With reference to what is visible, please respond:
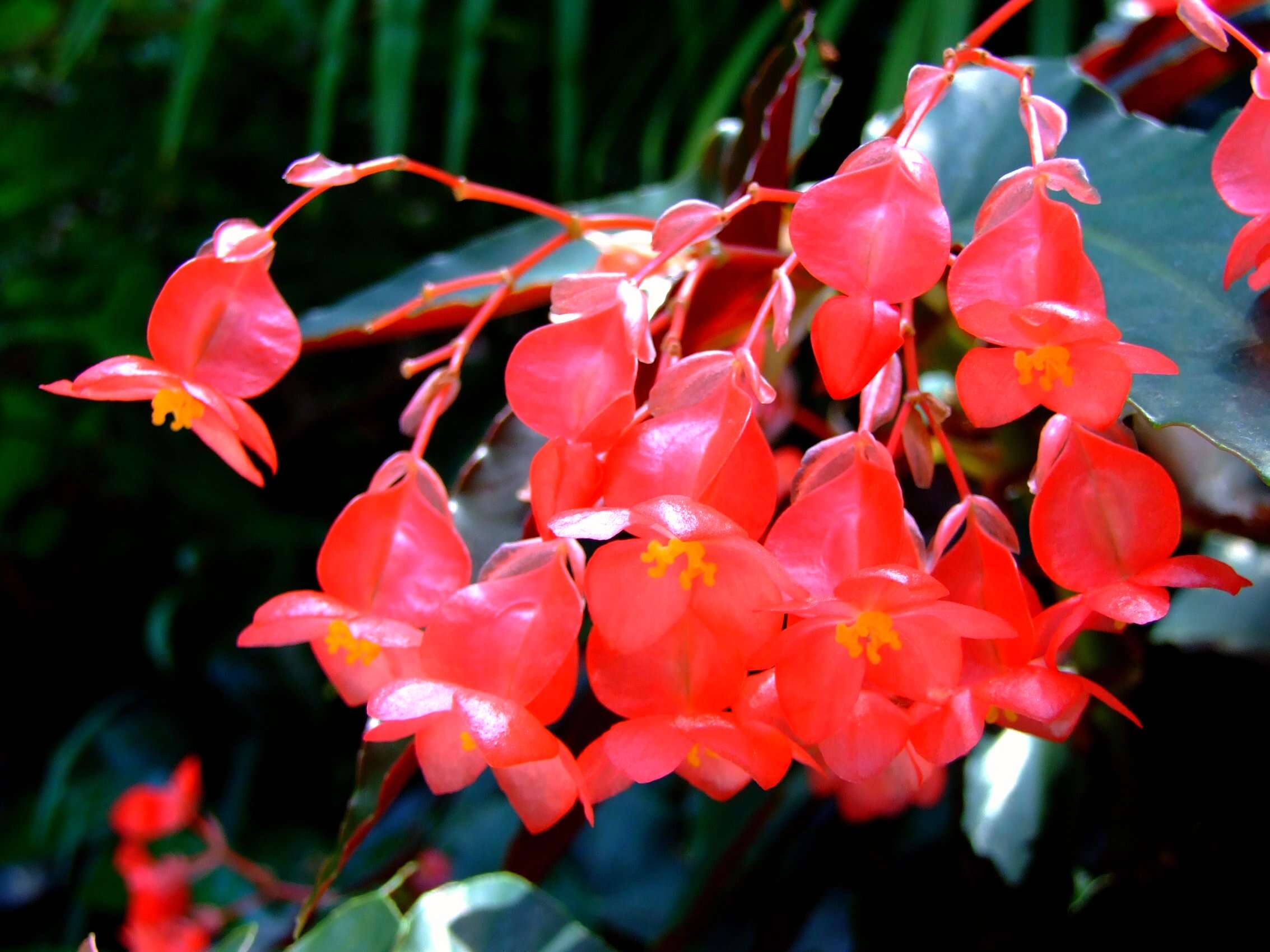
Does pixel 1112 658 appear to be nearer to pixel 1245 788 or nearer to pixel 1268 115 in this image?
pixel 1245 788

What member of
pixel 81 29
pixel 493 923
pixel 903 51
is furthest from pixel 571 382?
pixel 81 29

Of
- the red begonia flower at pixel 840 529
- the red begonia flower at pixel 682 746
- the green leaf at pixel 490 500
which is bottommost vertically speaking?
the green leaf at pixel 490 500

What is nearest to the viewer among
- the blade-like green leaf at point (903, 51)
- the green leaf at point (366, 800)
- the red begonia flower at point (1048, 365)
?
the red begonia flower at point (1048, 365)

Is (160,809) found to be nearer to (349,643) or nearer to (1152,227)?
(349,643)

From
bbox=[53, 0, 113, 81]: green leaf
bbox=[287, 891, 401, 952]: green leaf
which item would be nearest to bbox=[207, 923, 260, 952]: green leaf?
bbox=[287, 891, 401, 952]: green leaf

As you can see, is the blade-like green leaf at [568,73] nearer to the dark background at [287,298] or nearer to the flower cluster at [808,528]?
the dark background at [287,298]

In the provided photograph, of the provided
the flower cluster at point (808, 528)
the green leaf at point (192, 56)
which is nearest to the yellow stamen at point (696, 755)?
the flower cluster at point (808, 528)

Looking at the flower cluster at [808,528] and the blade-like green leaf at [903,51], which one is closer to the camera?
the flower cluster at [808,528]
